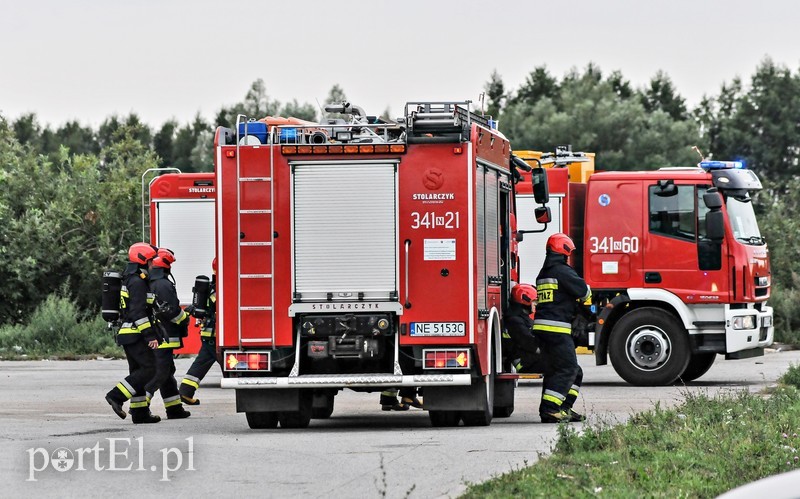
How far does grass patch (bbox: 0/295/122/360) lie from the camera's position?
2903cm

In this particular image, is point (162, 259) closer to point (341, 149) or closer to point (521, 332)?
point (341, 149)

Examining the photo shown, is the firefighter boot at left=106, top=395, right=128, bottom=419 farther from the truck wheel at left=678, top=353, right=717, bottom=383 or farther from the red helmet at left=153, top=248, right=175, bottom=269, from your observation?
the truck wheel at left=678, top=353, right=717, bottom=383

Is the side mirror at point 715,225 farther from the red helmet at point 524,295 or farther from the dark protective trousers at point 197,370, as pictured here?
the dark protective trousers at point 197,370

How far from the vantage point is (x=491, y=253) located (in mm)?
14836

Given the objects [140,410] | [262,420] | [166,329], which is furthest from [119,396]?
[262,420]

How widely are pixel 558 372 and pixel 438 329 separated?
1595mm

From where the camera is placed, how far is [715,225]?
62.2 ft

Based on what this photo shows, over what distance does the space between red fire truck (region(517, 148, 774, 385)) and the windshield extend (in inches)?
0.8

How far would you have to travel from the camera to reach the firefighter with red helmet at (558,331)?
14.7 metres

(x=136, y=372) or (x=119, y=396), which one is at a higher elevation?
(x=136, y=372)

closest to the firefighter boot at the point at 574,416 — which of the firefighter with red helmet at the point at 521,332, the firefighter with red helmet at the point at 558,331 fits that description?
the firefighter with red helmet at the point at 558,331

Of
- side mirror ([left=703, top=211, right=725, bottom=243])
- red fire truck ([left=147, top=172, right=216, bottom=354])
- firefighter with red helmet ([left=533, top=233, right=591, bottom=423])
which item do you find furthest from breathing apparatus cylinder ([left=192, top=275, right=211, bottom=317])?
side mirror ([left=703, top=211, right=725, bottom=243])

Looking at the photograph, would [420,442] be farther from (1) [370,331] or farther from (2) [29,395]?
(2) [29,395]

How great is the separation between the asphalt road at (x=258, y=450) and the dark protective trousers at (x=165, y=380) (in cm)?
31
